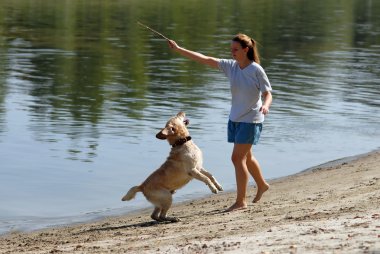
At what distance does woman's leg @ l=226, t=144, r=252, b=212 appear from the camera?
1096 centimetres

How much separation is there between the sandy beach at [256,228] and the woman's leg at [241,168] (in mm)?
182

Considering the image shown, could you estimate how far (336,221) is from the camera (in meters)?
9.15

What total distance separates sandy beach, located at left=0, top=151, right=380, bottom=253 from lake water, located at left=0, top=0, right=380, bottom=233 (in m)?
1.36

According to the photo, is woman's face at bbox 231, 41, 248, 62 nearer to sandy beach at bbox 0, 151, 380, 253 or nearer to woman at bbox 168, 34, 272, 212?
woman at bbox 168, 34, 272, 212

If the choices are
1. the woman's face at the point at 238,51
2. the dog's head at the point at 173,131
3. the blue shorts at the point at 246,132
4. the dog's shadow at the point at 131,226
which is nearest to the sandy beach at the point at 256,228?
the dog's shadow at the point at 131,226

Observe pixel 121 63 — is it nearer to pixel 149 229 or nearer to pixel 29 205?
pixel 29 205

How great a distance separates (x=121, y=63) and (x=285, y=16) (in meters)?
29.4

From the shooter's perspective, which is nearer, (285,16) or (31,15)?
(31,15)

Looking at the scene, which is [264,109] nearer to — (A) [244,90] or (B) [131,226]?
(A) [244,90]

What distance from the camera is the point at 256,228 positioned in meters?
9.48

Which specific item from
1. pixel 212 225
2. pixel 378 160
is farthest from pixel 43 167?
pixel 212 225

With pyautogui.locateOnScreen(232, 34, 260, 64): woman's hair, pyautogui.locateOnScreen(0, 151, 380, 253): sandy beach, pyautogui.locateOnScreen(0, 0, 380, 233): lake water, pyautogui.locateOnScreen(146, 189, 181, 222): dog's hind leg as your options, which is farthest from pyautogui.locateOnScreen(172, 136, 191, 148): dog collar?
pyautogui.locateOnScreen(0, 0, 380, 233): lake water

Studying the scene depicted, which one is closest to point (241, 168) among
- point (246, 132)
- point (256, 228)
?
point (246, 132)

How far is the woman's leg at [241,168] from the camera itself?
1096 cm
